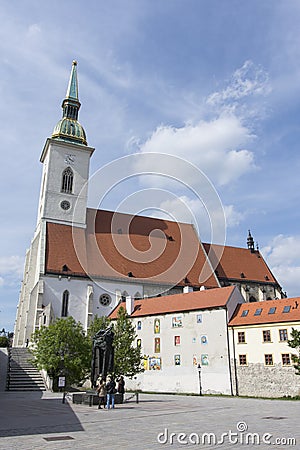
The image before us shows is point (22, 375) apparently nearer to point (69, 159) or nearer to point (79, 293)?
point (79, 293)

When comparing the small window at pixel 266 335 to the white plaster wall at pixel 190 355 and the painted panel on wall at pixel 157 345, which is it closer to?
the white plaster wall at pixel 190 355

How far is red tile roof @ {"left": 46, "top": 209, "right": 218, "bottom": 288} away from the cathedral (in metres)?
0.13

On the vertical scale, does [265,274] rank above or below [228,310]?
above

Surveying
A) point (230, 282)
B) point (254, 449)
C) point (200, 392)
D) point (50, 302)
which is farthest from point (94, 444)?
point (230, 282)

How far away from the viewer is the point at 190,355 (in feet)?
117

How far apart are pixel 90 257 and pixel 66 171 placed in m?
13.1

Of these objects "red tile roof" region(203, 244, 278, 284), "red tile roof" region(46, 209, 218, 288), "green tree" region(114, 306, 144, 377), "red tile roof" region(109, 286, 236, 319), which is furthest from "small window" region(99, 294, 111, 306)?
"red tile roof" region(203, 244, 278, 284)

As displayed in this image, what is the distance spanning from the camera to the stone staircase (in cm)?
3144

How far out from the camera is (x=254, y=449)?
8914mm

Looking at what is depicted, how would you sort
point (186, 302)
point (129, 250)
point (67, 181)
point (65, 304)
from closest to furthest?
point (186, 302), point (65, 304), point (129, 250), point (67, 181)

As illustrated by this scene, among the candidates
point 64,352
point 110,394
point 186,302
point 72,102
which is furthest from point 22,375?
point 72,102

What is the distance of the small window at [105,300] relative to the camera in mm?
46594

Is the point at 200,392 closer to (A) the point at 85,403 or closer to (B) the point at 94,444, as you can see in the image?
(A) the point at 85,403

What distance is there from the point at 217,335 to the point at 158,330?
250 inches
